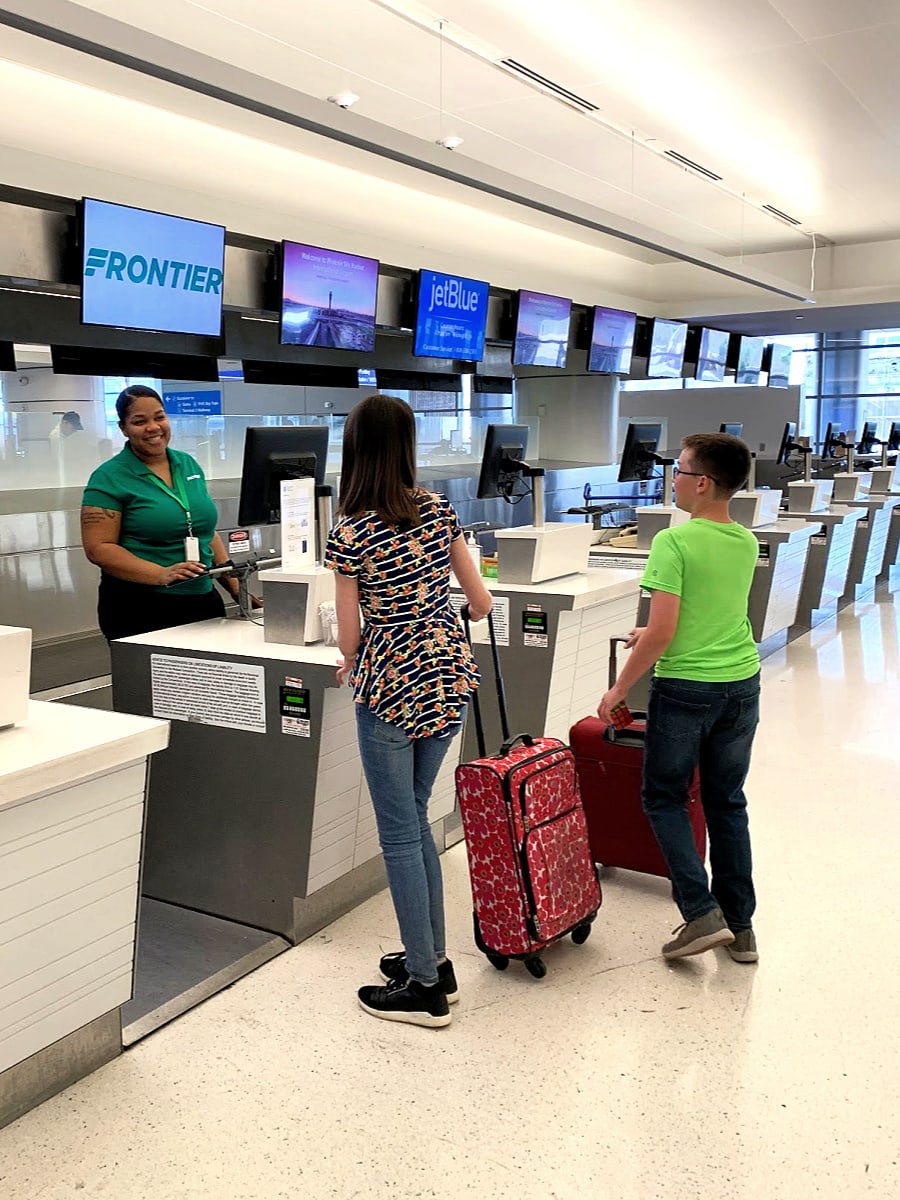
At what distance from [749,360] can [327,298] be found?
792 centimetres

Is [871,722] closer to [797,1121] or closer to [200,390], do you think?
[797,1121]

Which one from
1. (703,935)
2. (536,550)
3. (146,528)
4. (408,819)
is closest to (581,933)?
(703,935)

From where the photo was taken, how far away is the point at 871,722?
533 cm

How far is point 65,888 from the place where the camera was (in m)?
2.18

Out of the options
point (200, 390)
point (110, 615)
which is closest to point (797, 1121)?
point (110, 615)

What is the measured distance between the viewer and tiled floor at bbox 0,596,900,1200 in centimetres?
204

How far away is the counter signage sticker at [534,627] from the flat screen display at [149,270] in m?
2.46

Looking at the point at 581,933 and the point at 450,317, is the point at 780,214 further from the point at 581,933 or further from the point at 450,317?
the point at 581,933

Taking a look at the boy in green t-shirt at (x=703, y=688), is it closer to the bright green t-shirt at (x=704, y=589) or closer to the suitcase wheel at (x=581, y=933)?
the bright green t-shirt at (x=704, y=589)

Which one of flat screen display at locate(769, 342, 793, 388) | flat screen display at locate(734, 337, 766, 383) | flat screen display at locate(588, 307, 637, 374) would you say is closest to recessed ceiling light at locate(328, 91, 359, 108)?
flat screen display at locate(588, 307, 637, 374)

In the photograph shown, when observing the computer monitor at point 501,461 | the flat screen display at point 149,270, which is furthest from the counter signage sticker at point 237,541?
the flat screen display at point 149,270

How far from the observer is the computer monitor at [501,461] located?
4.59m

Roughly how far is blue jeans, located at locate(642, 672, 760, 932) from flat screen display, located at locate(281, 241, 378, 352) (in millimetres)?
4026

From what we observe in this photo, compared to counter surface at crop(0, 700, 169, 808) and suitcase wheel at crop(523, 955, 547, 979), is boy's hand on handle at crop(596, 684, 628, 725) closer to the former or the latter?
suitcase wheel at crop(523, 955, 547, 979)
